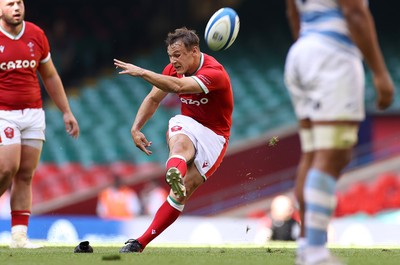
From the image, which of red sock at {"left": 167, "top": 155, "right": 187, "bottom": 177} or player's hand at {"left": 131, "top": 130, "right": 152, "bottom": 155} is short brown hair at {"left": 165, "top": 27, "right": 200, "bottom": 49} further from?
red sock at {"left": 167, "top": 155, "right": 187, "bottom": 177}

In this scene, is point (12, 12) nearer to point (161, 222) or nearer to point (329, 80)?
point (161, 222)

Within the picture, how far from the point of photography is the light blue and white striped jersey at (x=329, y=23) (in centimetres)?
523

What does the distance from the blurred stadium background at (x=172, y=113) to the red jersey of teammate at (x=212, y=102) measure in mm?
9371

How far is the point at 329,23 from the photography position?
5.27m

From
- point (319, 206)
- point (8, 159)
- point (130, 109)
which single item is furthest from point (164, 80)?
point (130, 109)

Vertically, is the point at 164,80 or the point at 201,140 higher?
the point at 164,80

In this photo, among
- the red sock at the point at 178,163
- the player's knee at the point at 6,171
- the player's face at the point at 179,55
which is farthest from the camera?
the player's knee at the point at 6,171

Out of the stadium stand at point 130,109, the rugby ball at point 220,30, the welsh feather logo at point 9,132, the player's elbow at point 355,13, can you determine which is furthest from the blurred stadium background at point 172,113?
the player's elbow at point 355,13

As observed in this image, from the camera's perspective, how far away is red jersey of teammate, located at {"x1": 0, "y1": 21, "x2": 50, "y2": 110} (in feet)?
26.9

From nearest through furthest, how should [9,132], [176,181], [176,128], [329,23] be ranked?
[329,23] → [176,181] → [176,128] → [9,132]

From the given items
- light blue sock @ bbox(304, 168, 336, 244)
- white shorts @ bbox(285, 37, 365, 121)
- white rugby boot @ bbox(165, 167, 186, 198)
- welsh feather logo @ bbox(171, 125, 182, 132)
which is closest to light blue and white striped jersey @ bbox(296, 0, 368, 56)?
white shorts @ bbox(285, 37, 365, 121)

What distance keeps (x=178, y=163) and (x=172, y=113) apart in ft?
50.1

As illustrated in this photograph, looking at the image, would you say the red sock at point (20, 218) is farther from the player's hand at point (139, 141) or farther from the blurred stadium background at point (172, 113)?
the blurred stadium background at point (172, 113)

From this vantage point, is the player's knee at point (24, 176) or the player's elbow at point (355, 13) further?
the player's knee at point (24, 176)
